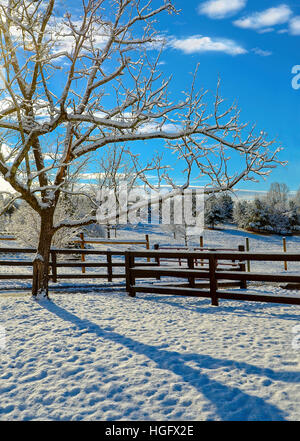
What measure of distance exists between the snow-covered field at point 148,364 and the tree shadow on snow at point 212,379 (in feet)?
0.04

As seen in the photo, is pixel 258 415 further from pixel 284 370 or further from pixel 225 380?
pixel 284 370

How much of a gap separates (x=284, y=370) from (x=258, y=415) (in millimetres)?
1195

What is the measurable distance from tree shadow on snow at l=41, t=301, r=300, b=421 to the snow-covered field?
0.04 ft

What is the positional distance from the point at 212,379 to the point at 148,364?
0.91m

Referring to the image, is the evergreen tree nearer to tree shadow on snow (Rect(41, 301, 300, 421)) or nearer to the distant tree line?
the distant tree line

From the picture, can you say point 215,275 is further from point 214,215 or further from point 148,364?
point 214,215

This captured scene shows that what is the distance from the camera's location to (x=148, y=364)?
15.2 feet

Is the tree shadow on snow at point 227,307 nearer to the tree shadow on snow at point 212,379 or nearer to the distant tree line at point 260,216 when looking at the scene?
the tree shadow on snow at point 212,379

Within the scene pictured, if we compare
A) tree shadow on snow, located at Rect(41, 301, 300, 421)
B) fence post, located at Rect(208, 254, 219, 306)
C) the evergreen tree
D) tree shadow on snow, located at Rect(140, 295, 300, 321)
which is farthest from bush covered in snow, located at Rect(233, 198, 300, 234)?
tree shadow on snow, located at Rect(41, 301, 300, 421)


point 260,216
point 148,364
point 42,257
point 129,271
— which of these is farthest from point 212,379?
point 260,216

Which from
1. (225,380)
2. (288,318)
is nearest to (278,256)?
(288,318)

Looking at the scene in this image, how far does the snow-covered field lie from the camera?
11.7 feet

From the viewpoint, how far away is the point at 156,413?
3.45 m

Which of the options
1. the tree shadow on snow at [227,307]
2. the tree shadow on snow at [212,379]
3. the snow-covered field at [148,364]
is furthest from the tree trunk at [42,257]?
the tree shadow on snow at [212,379]
